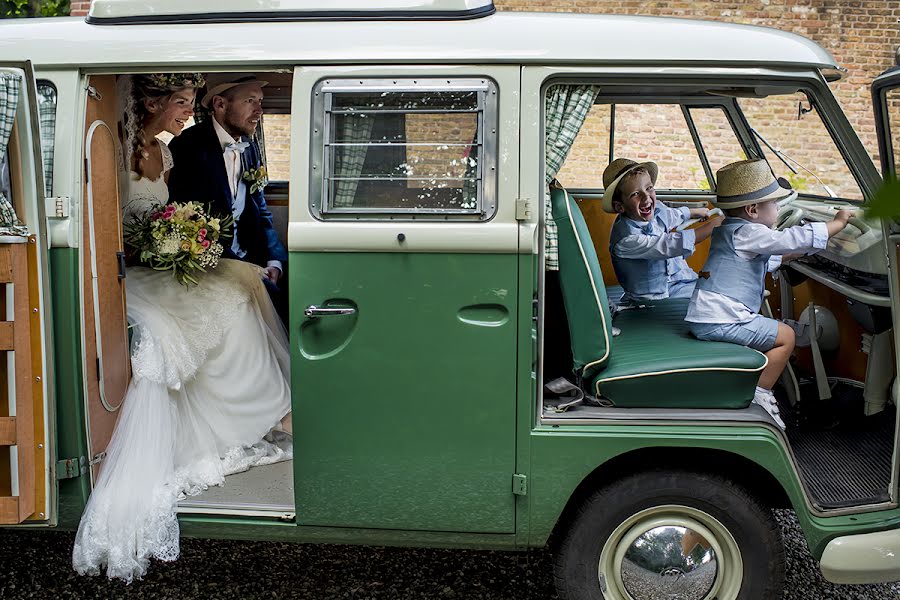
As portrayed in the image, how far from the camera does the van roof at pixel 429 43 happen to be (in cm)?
287

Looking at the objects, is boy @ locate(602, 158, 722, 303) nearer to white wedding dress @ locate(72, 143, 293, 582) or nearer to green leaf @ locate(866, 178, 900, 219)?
white wedding dress @ locate(72, 143, 293, 582)

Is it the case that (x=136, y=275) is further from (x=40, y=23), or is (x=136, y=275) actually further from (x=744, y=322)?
(x=744, y=322)

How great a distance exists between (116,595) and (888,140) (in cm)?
364

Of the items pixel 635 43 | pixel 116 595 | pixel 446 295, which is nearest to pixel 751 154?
pixel 635 43

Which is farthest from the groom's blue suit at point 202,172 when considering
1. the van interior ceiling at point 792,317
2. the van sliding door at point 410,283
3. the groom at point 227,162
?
the van interior ceiling at point 792,317

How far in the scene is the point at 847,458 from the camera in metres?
3.47

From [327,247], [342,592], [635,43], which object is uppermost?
[635,43]

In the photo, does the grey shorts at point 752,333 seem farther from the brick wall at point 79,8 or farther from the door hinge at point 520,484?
the brick wall at point 79,8

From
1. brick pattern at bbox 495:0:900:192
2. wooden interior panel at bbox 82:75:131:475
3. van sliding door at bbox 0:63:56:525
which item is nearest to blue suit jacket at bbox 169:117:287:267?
wooden interior panel at bbox 82:75:131:475

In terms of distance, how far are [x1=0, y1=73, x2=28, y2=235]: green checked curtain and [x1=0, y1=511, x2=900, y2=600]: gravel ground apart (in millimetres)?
1755

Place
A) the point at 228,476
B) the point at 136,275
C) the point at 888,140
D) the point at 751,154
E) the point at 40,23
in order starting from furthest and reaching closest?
the point at 751,154
the point at 136,275
the point at 228,476
the point at 40,23
the point at 888,140

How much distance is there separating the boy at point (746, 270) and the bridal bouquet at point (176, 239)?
2.21m

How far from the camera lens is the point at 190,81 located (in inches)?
151

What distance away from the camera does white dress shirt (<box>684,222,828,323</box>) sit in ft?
10.6
